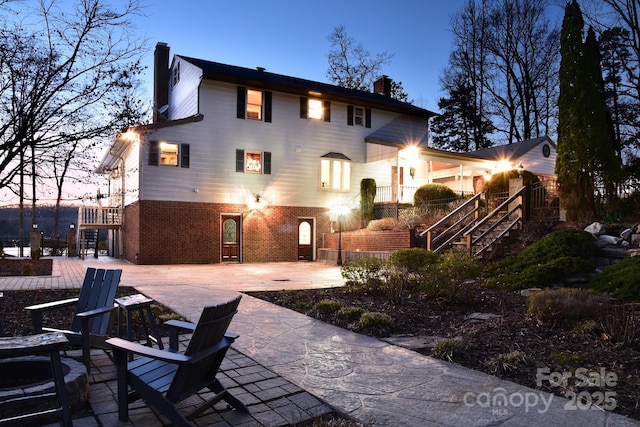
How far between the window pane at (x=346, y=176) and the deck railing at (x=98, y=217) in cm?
1102

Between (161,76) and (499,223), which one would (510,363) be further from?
(161,76)

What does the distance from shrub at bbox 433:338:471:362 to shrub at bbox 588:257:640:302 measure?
12.9ft

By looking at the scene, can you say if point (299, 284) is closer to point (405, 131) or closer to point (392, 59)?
point (405, 131)

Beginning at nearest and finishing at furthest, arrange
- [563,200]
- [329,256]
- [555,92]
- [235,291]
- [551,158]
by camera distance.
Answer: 1. [235,291]
2. [563,200]
3. [329,256]
4. [551,158]
5. [555,92]

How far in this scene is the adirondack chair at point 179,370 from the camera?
273 cm

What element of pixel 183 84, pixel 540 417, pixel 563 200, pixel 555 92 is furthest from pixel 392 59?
pixel 540 417

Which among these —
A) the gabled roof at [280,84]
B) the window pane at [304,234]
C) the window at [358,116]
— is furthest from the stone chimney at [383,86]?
the window pane at [304,234]

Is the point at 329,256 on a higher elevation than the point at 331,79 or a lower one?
lower

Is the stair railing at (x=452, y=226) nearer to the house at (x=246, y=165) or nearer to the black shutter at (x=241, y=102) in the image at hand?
the house at (x=246, y=165)

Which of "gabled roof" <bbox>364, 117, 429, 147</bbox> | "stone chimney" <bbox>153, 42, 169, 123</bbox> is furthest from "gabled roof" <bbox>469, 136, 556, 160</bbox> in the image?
"stone chimney" <bbox>153, 42, 169, 123</bbox>

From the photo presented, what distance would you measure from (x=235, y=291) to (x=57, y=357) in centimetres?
672

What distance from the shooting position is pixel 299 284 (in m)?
11.0

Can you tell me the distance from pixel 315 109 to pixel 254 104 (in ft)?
10.6

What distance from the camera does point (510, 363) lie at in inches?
162
